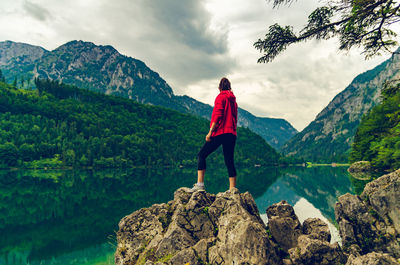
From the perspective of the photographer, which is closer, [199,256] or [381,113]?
[199,256]

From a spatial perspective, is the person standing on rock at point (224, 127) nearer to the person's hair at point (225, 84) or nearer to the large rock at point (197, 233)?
the person's hair at point (225, 84)

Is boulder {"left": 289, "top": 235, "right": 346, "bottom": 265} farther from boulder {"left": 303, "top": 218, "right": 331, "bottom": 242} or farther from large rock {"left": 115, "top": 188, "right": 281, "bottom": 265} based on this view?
boulder {"left": 303, "top": 218, "right": 331, "bottom": 242}

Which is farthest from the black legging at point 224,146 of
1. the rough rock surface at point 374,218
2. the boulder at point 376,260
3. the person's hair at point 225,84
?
the boulder at point 376,260

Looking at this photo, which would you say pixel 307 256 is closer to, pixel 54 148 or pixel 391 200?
pixel 391 200

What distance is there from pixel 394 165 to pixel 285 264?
50.0 meters

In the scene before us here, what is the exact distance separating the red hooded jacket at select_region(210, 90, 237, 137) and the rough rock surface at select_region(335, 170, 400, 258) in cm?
488

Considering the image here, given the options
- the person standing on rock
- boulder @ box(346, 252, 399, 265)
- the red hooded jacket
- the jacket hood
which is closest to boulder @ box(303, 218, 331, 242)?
boulder @ box(346, 252, 399, 265)

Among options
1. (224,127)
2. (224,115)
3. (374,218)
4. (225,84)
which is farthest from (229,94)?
(374,218)

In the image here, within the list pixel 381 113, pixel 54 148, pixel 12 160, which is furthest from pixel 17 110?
pixel 381 113

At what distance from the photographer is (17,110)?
170875 mm

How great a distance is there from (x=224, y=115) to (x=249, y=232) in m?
3.96

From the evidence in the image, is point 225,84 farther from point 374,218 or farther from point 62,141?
point 62,141

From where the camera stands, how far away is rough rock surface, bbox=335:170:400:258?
7715 mm

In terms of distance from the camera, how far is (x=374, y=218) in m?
8.27
